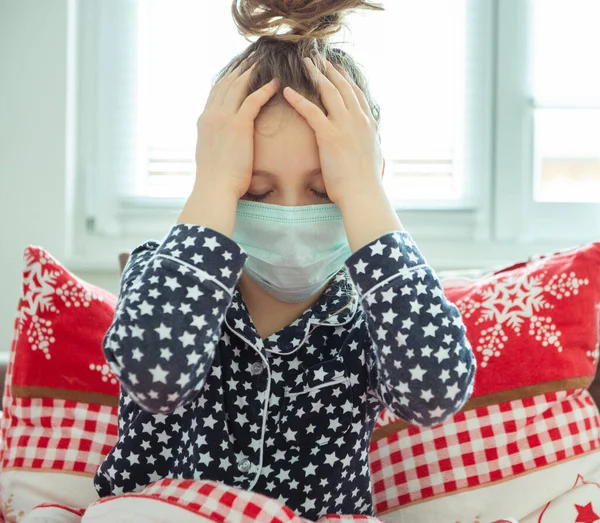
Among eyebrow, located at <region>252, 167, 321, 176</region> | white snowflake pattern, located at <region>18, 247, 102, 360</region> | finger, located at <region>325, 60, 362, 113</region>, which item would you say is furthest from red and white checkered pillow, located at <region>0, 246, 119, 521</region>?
finger, located at <region>325, 60, 362, 113</region>

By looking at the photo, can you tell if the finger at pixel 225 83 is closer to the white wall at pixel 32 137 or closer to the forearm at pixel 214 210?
the forearm at pixel 214 210

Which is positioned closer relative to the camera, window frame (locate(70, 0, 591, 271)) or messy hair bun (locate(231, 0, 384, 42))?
messy hair bun (locate(231, 0, 384, 42))

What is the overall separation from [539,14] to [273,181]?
135cm

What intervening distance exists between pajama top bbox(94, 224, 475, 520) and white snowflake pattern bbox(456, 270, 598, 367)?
0.85 feet

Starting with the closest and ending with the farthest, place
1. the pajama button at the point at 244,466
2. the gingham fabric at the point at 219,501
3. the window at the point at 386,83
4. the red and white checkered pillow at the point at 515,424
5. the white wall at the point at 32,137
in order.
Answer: the gingham fabric at the point at 219,501 < the pajama button at the point at 244,466 < the red and white checkered pillow at the point at 515,424 < the white wall at the point at 32,137 < the window at the point at 386,83

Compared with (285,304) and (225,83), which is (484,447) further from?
(225,83)

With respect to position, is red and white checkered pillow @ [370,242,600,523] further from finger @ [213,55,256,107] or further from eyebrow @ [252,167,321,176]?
finger @ [213,55,256,107]

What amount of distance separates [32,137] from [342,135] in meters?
1.20

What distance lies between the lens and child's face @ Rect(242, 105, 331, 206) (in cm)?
85

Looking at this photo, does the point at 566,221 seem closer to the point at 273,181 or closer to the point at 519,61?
the point at 519,61

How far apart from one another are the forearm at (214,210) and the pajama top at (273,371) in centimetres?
2

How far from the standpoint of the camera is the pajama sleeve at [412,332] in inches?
31.1

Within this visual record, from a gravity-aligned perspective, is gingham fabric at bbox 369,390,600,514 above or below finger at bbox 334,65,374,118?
below

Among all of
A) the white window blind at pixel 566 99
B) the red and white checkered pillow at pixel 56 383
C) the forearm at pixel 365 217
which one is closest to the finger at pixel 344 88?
the forearm at pixel 365 217
